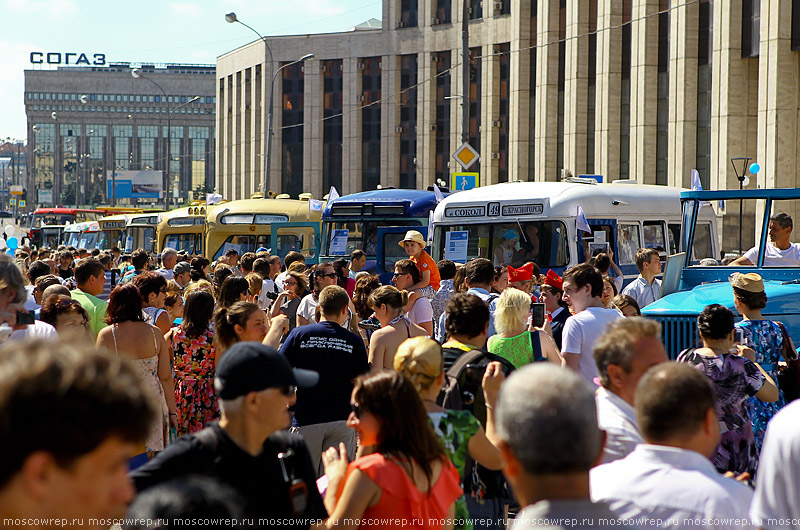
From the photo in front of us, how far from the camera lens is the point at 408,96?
67062mm

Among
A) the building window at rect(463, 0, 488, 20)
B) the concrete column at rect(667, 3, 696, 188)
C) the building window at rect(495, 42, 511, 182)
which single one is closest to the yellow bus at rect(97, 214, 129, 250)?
the concrete column at rect(667, 3, 696, 188)

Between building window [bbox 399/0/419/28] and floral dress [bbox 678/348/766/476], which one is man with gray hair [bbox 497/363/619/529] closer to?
floral dress [bbox 678/348/766/476]

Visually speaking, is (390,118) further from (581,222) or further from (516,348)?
(516,348)

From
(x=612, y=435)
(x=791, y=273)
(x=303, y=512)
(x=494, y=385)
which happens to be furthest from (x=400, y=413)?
(x=791, y=273)

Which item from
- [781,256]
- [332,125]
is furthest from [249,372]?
[332,125]

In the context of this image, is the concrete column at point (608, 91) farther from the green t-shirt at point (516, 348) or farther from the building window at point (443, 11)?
the green t-shirt at point (516, 348)

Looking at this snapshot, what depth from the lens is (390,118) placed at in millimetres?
67562

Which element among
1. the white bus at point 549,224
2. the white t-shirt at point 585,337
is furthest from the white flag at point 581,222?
the white t-shirt at point 585,337

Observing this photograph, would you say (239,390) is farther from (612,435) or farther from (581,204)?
(581,204)

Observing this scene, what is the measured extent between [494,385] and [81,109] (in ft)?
566

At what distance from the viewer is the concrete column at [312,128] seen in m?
71.6

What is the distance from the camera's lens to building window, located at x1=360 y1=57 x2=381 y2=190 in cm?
6941

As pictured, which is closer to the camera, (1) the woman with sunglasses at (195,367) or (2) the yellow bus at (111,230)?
(1) the woman with sunglasses at (195,367)

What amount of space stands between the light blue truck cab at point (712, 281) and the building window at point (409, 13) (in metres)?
57.5
